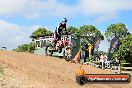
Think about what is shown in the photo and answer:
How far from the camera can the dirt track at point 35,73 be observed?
56.1 feet

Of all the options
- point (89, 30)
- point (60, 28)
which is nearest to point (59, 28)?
point (60, 28)

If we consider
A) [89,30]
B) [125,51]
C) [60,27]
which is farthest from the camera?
[89,30]

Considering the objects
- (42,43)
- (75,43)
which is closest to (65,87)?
(75,43)

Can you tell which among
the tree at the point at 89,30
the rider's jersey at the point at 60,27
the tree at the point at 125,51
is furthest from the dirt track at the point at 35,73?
the tree at the point at 89,30

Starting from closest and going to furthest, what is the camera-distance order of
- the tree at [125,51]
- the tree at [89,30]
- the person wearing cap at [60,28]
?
the person wearing cap at [60,28], the tree at [125,51], the tree at [89,30]

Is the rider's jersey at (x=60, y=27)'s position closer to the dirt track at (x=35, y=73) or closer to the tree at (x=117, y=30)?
the dirt track at (x=35, y=73)

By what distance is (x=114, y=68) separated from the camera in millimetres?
Answer: 30391

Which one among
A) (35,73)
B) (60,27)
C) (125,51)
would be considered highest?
(125,51)

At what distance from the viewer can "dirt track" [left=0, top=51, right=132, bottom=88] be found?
1709cm

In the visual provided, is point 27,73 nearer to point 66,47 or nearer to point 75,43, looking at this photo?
point 66,47

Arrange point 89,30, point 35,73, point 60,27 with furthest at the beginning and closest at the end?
1. point 89,30
2. point 60,27
3. point 35,73

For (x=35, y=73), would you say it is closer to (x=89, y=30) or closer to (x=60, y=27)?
(x=60, y=27)

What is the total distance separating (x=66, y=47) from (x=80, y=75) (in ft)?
51.5

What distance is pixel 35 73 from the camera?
1894cm
